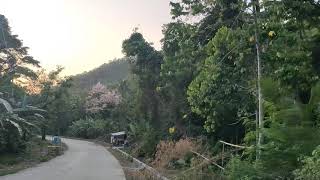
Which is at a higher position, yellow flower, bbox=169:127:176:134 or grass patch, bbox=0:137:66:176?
yellow flower, bbox=169:127:176:134

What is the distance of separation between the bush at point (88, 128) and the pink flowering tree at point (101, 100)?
3232 millimetres

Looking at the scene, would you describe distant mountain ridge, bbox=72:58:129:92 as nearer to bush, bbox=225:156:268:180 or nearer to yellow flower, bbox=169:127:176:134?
yellow flower, bbox=169:127:176:134

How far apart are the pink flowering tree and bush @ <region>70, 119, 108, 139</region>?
323 centimetres

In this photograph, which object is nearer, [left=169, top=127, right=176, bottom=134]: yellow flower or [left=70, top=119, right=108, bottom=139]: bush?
[left=169, top=127, right=176, bottom=134]: yellow flower

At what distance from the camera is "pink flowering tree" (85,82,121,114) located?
237ft

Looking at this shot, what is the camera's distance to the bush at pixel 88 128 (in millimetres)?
66062

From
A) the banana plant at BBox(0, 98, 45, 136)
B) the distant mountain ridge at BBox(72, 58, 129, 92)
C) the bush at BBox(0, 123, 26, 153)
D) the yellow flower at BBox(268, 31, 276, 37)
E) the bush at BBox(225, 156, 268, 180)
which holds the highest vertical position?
the distant mountain ridge at BBox(72, 58, 129, 92)

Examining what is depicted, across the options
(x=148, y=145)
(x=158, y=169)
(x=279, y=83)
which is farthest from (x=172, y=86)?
(x=279, y=83)

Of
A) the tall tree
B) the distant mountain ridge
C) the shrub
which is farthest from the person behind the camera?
the distant mountain ridge

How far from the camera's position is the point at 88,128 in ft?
222

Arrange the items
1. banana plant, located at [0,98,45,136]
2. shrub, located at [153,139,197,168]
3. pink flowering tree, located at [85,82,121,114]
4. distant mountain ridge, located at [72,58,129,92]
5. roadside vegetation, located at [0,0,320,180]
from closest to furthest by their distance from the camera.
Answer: roadside vegetation, located at [0,0,320,180] → shrub, located at [153,139,197,168] → banana plant, located at [0,98,45,136] → pink flowering tree, located at [85,82,121,114] → distant mountain ridge, located at [72,58,129,92]

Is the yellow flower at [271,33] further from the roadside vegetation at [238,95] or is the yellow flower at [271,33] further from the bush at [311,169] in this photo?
the bush at [311,169]

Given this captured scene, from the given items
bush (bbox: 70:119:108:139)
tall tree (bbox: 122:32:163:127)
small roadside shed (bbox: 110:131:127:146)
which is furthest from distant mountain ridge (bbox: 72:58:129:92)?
tall tree (bbox: 122:32:163:127)

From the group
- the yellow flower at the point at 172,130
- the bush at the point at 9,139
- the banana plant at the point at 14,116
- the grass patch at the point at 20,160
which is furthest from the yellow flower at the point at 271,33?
the bush at the point at 9,139
